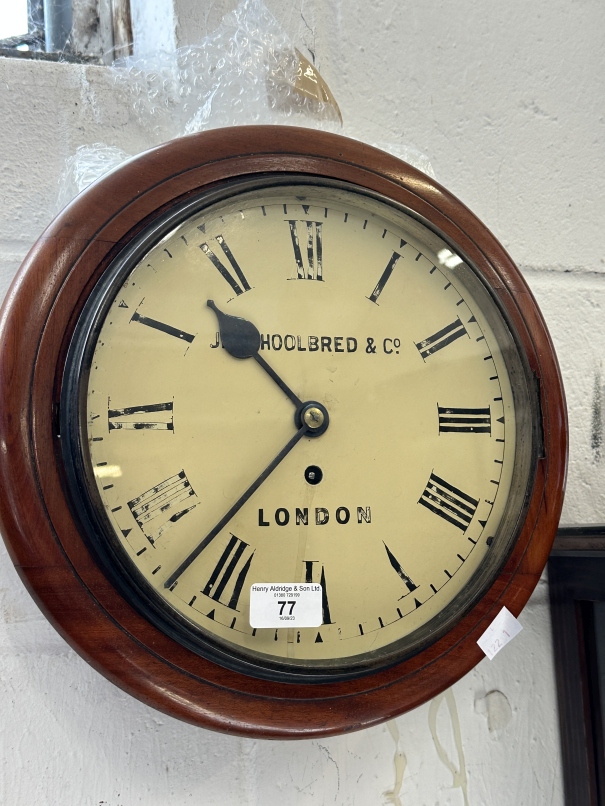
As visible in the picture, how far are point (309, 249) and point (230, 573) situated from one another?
29 cm

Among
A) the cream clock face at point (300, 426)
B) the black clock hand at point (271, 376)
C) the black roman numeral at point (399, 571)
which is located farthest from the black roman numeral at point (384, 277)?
the black roman numeral at point (399, 571)

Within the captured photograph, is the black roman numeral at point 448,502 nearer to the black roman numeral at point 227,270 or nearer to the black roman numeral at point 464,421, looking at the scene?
the black roman numeral at point 464,421

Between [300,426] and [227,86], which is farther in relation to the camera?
[227,86]

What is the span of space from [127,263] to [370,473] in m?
0.27

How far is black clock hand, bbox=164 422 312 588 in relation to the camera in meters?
0.62

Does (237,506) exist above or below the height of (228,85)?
below

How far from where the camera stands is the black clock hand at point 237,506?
616 millimetres

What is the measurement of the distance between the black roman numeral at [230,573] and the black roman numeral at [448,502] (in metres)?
0.17

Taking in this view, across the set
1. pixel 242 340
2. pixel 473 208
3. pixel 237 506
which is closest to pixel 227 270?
pixel 242 340

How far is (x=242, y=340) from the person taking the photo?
659 millimetres

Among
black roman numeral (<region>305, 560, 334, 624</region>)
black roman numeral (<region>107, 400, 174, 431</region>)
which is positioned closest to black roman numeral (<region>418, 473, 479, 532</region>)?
black roman numeral (<region>305, 560, 334, 624</region>)

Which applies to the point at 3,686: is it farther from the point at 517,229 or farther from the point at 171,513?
the point at 517,229

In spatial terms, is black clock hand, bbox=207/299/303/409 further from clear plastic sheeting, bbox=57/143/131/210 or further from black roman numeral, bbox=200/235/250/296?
clear plastic sheeting, bbox=57/143/131/210

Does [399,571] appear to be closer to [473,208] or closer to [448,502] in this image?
[448,502]
